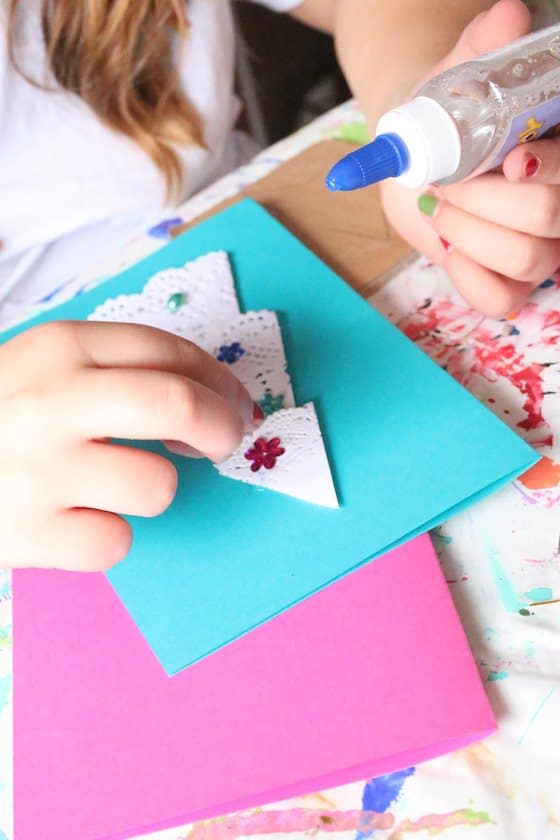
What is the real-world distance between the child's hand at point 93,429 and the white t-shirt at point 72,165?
320 mm

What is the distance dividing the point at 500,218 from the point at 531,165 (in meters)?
0.04

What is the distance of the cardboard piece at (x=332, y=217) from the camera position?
1.72ft

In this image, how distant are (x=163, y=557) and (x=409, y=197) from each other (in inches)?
10.9

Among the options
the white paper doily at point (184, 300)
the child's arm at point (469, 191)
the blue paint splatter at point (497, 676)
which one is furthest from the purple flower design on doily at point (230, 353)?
the blue paint splatter at point (497, 676)

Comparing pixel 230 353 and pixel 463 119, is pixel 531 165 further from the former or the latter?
pixel 230 353

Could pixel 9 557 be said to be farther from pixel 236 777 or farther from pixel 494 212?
pixel 494 212

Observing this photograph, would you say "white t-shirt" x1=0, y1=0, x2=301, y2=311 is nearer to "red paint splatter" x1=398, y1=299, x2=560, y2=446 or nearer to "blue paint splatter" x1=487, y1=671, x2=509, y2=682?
"red paint splatter" x1=398, y1=299, x2=560, y2=446

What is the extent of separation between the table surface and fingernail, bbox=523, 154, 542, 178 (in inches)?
4.2

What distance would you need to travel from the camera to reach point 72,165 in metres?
0.65

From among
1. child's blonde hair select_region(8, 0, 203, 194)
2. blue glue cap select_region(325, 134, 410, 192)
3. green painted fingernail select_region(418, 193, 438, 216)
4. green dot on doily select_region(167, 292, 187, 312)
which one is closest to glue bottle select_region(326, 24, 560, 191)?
blue glue cap select_region(325, 134, 410, 192)

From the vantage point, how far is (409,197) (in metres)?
0.50

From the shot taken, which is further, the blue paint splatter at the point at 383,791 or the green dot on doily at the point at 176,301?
the green dot on doily at the point at 176,301

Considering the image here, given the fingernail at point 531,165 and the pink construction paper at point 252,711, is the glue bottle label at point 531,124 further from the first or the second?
the pink construction paper at point 252,711

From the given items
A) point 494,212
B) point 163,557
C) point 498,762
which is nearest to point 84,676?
point 163,557
